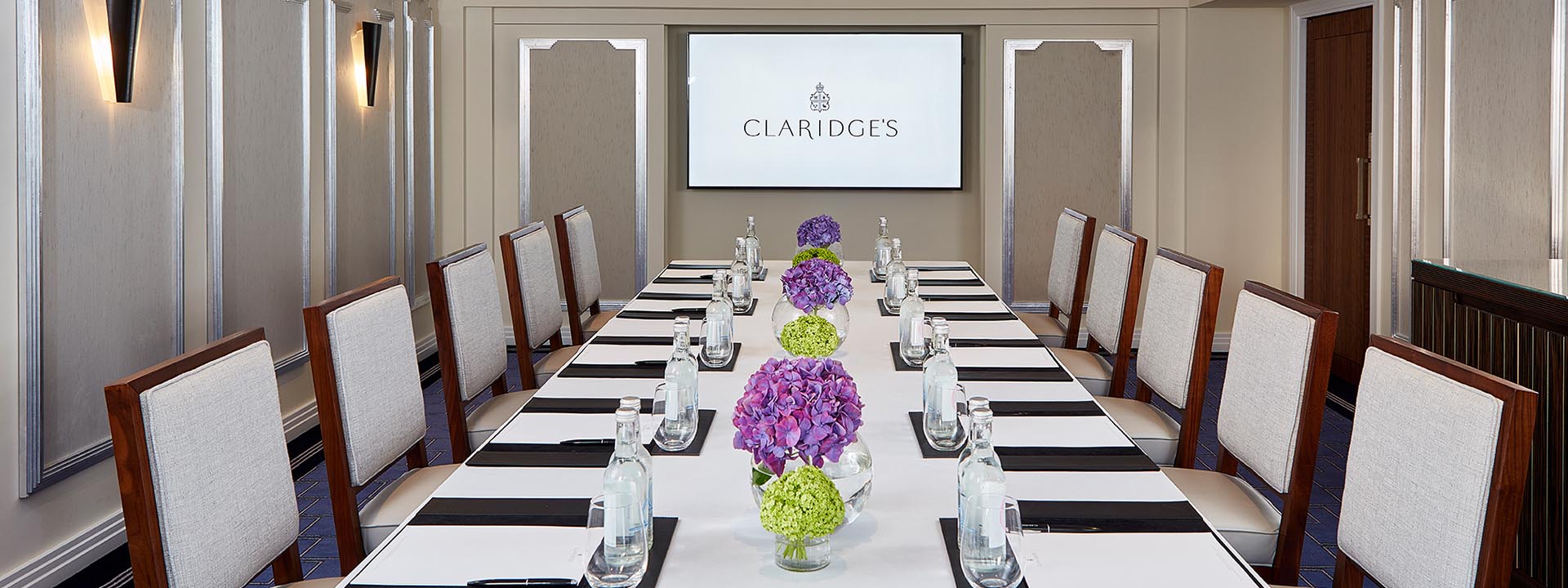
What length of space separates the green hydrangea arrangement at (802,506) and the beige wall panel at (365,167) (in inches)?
162

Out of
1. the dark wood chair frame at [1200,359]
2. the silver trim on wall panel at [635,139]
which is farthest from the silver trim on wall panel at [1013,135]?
the dark wood chair frame at [1200,359]

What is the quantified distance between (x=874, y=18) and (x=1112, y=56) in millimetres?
1303

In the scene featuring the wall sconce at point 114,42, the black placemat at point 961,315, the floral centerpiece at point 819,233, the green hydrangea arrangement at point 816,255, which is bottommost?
the black placemat at point 961,315

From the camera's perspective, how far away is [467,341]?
312 centimetres

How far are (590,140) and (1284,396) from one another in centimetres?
505

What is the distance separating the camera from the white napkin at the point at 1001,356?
2.79m

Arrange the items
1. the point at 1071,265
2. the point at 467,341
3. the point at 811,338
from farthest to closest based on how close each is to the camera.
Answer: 1. the point at 1071,265
2. the point at 467,341
3. the point at 811,338

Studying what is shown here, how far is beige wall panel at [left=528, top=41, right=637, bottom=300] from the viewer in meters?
6.74

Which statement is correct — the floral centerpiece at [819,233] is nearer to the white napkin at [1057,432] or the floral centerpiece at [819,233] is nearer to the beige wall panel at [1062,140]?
the white napkin at [1057,432]

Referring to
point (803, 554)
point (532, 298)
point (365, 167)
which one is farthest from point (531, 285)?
point (803, 554)

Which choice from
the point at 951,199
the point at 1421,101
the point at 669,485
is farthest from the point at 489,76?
the point at 669,485

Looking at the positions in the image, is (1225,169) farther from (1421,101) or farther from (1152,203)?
(1421,101)

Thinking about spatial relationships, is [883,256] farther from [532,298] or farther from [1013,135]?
[1013,135]

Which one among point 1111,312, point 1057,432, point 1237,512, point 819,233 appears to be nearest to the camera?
point 1057,432
